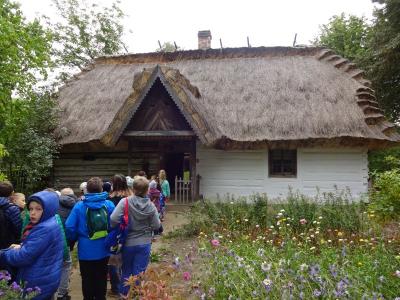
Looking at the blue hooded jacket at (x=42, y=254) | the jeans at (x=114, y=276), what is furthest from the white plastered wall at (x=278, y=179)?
the blue hooded jacket at (x=42, y=254)

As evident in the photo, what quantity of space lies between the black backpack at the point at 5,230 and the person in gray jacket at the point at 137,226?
112 centimetres

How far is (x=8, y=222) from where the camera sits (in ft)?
13.9

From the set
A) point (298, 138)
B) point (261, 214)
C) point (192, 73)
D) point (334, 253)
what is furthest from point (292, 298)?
point (192, 73)

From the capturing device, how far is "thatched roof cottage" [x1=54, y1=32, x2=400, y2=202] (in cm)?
1263

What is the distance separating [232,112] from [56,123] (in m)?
6.64

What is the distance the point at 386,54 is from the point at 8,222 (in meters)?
17.3

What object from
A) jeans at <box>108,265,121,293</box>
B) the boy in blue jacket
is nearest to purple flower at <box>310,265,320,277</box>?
the boy in blue jacket

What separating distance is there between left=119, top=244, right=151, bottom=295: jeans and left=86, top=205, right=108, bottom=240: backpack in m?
0.37

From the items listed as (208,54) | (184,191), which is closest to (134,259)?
(184,191)

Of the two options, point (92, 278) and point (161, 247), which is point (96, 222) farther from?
point (161, 247)

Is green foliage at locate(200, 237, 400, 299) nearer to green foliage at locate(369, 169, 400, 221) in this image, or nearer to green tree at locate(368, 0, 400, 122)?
green foliage at locate(369, 169, 400, 221)

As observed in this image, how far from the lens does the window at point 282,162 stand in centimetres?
1415

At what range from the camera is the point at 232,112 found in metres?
14.0

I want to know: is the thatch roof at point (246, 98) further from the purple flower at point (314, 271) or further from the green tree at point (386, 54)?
the purple flower at point (314, 271)
